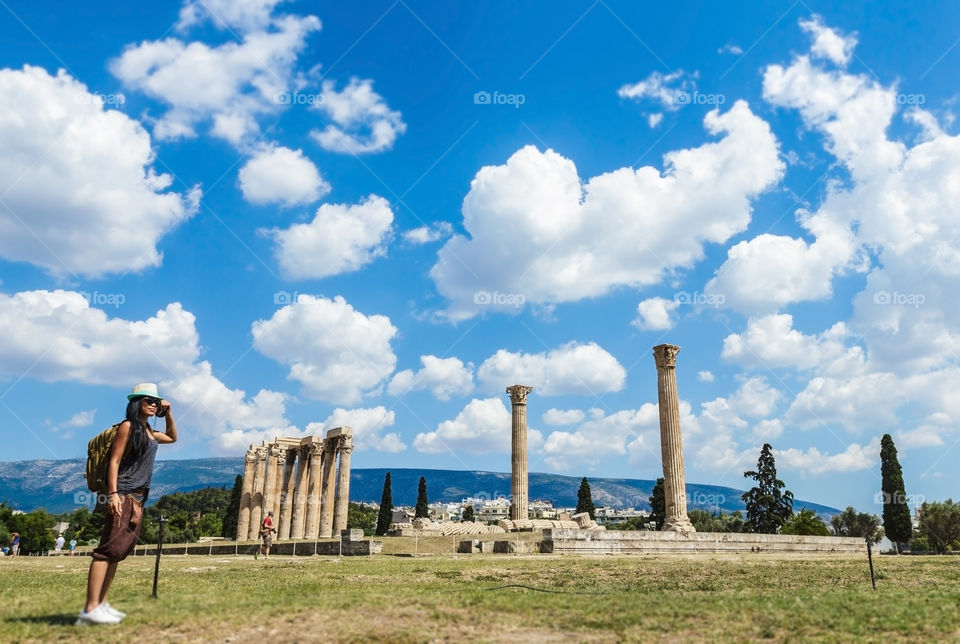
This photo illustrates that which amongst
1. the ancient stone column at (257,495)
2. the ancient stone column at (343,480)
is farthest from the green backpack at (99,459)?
the ancient stone column at (257,495)

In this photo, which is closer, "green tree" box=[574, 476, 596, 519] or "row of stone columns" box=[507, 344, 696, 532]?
Answer: "row of stone columns" box=[507, 344, 696, 532]

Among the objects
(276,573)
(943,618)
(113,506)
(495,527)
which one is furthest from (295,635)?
(495,527)

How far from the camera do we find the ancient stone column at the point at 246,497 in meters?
54.6

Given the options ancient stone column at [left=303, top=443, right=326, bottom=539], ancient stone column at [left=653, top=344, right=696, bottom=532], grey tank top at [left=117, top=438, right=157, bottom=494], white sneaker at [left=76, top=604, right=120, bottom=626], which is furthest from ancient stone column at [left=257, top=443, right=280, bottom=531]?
white sneaker at [left=76, top=604, right=120, bottom=626]

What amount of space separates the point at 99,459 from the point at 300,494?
4739 centimetres

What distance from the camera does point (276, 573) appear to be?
15.7m

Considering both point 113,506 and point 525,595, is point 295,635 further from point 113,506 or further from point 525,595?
point 525,595

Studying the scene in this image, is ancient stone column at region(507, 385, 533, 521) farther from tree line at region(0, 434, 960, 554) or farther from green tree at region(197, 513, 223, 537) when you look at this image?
green tree at region(197, 513, 223, 537)

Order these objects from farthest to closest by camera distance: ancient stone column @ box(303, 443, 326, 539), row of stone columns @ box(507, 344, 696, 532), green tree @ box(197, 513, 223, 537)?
green tree @ box(197, 513, 223, 537)
ancient stone column @ box(303, 443, 326, 539)
row of stone columns @ box(507, 344, 696, 532)

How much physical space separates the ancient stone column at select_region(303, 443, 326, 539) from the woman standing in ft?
154

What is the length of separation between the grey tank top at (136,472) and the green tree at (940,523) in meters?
80.1

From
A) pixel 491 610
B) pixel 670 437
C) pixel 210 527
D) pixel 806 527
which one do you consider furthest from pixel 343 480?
pixel 210 527

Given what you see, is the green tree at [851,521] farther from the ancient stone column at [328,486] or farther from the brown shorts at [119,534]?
the brown shorts at [119,534]

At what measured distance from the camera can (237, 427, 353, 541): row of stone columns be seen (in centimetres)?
5153
